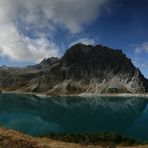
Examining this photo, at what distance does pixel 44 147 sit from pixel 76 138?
19.9 metres

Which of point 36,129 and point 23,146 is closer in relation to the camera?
point 23,146

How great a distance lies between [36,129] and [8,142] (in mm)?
69251

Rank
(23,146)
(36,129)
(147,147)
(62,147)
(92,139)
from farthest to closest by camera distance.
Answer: (36,129) < (92,139) < (147,147) < (62,147) < (23,146)

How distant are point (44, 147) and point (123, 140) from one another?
80.4 feet

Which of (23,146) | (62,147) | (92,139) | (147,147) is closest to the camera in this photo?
(23,146)

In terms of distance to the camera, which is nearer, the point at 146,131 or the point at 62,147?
the point at 62,147

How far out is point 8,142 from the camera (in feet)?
100

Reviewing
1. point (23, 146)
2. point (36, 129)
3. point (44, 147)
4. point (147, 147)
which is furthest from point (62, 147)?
point (36, 129)

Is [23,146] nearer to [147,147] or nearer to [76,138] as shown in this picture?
[147,147]

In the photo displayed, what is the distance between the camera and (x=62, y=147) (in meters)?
31.4

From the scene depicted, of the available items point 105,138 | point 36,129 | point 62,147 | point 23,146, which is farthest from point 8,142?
point 36,129

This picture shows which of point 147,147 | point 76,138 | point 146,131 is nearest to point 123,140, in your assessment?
point 76,138

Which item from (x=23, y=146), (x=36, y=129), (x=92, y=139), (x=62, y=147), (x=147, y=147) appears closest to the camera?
(x=23, y=146)

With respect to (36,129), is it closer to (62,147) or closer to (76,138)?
(76,138)
